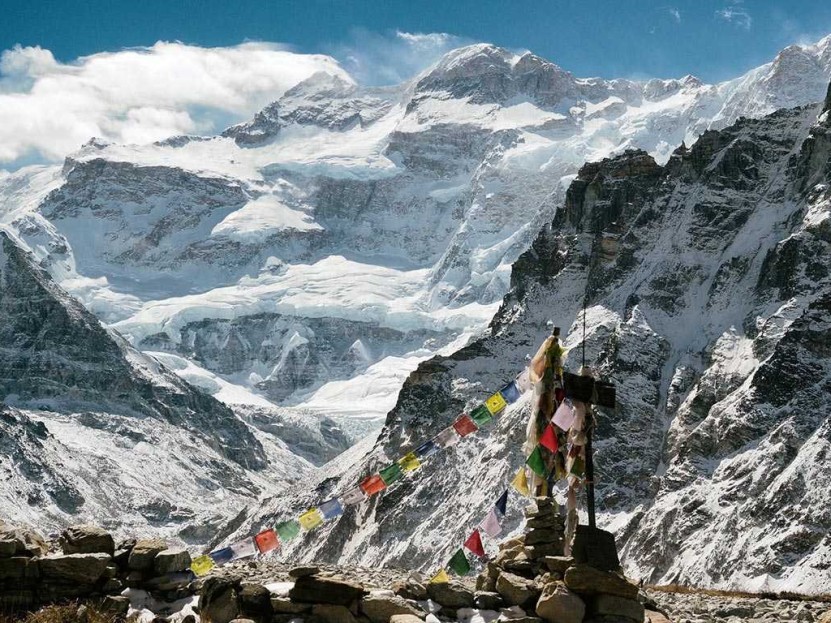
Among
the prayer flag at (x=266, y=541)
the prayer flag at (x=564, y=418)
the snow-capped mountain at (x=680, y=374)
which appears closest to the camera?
the prayer flag at (x=564, y=418)

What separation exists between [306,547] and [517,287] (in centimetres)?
5467

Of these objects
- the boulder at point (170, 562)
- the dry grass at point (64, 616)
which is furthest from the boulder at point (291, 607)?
the boulder at point (170, 562)

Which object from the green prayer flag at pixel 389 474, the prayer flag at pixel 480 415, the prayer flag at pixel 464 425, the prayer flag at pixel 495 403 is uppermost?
the prayer flag at pixel 495 403

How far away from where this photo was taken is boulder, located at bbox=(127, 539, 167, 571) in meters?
22.9

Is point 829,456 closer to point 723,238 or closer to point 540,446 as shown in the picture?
point 723,238

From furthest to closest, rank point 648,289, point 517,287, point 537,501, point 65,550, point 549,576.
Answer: point 517,287 → point 648,289 → point 537,501 → point 65,550 → point 549,576

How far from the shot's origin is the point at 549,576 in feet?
70.6

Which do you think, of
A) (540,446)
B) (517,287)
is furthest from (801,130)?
(540,446)

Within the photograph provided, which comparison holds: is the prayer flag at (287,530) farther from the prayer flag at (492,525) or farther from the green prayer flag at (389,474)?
the prayer flag at (492,525)

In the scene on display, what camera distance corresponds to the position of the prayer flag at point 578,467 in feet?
82.6

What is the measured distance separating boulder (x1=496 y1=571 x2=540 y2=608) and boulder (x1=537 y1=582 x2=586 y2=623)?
3.95 feet

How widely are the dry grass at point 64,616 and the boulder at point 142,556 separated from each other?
158 cm

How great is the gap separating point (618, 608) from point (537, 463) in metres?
8.16

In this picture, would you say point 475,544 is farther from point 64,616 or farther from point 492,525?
point 64,616
